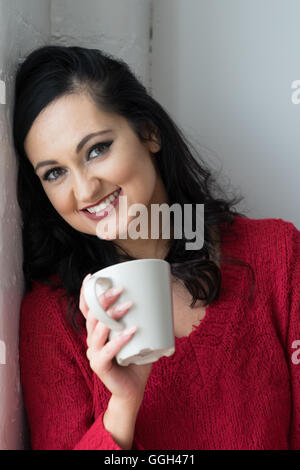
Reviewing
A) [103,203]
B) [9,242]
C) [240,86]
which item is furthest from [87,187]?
[240,86]

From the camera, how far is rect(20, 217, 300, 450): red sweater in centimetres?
118

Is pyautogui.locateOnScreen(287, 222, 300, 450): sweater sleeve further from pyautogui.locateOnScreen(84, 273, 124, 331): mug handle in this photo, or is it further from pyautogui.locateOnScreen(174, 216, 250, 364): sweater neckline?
pyautogui.locateOnScreen(84, 273, 124, 331): mug handle

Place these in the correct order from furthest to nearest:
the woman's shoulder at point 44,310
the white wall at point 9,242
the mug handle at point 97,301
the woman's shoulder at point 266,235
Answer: the woman's shoulder at point 266,235, the woman's shoulder at point 44,310, the white wall at point 9,242, the mug handle at point 97,301

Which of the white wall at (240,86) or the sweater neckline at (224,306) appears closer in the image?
the sweater neckline at (224,306)

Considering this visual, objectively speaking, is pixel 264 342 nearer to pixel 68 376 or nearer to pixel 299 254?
pixel 299 254

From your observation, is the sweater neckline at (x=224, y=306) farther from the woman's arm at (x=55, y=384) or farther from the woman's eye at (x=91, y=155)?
the woman's eye at (x=91, y=155)

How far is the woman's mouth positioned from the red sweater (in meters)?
0.19

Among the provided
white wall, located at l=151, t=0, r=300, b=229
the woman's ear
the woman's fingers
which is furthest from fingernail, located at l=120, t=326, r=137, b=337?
white wall, located at l=151, t=0, r=300, b=229

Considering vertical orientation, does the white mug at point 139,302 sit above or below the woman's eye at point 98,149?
below

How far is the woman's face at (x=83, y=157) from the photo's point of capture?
1.16m

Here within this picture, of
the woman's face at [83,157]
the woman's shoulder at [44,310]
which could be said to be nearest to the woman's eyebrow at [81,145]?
the woman's face at [83,157]

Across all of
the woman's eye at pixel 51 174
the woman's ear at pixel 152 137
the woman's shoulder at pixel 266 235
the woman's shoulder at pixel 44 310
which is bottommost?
the woman's shoulder at pixel 44 310

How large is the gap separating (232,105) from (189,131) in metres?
0.12

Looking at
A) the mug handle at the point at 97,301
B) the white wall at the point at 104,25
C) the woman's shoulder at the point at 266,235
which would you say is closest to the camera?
the mug handle at the point at 97,301
